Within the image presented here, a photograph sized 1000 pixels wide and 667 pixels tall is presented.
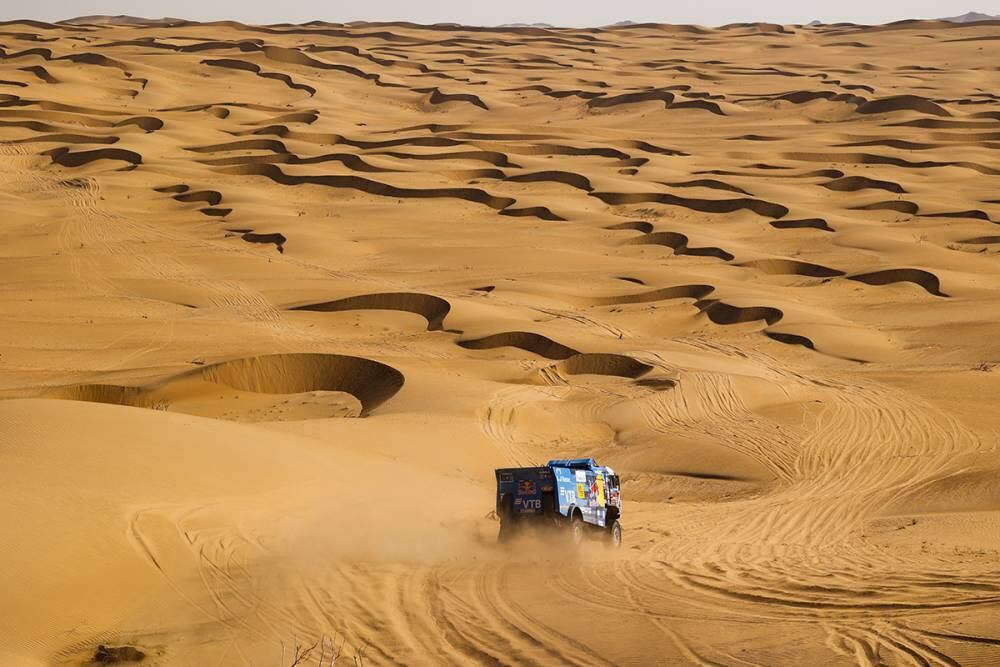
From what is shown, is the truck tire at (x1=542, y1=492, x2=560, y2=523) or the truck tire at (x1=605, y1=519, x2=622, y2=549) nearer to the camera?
the truck tire at (x1=542, y1=492, x2=560, y2=523)

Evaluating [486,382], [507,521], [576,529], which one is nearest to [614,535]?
[576,529]

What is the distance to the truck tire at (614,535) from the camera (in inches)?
471

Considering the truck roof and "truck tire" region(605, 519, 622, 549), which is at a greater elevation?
the truck roof

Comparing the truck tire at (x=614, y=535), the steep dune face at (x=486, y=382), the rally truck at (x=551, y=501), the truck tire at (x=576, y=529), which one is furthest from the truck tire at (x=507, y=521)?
the truck tire at (x=614, y=535)

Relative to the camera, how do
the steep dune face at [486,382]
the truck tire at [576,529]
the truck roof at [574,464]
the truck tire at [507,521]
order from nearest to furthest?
1. the steep dune face at [486,382]
2. the truck tire at [576,529]
3. the truck tire at [507,521]
4. the truck roof at [574,464]

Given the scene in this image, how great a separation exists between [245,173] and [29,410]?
1104 inches

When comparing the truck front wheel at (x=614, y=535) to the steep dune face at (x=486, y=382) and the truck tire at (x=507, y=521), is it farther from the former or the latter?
the truck tire at (x=507, y=521)

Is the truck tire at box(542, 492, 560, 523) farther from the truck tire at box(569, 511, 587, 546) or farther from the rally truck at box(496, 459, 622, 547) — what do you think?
the truck tire at box(569, 511, 587, 546)

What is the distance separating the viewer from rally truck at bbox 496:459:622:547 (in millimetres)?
11492

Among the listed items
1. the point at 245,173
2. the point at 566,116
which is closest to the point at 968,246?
the point at 245,173

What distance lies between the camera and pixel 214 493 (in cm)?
1180

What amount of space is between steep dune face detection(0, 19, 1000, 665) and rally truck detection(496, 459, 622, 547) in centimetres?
35

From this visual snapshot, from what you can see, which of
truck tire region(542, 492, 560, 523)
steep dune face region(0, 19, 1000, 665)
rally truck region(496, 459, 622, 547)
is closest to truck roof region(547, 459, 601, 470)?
rally truck region(496, 459, 622, 547)

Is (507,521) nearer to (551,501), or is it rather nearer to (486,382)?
(551,501)
